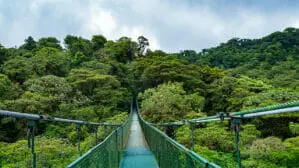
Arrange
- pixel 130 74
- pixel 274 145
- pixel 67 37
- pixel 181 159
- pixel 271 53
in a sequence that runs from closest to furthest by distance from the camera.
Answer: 1. pixel 181 159
2. pixel 274 145
3. pixel 130 74
4. pixel 271 53
5. pixel 67 37

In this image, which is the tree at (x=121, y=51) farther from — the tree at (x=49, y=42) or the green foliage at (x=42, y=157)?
the green foliage at (x=42, y=157)

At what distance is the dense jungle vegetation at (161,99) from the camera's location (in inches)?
250

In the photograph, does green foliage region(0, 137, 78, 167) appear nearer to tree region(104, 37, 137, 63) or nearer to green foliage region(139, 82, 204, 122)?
green foliage region(139, 82, 204, 122)

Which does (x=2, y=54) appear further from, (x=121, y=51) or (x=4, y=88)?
(x=121, y=51)

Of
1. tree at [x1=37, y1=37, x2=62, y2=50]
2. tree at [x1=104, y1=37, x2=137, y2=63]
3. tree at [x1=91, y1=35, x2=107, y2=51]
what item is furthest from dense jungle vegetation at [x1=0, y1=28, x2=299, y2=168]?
tree at [x1=91, y1=35, x2=107, y2=51]

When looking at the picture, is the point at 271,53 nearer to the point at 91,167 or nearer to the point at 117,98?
the point at 117,98

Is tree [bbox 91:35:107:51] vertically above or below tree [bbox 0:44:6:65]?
above

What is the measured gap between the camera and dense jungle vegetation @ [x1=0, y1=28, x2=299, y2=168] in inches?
250

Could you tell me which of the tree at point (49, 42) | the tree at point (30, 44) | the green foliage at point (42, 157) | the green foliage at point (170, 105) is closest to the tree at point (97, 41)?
the tree at point (49, 42)

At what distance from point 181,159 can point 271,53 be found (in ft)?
102

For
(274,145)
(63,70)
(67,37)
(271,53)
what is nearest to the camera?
(274,145)

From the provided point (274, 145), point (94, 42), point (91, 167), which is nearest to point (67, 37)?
point (94, 42)

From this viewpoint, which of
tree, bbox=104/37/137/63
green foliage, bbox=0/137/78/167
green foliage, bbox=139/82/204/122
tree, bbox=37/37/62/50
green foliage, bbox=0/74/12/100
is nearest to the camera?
green foliage, bbox=0/137/78/167

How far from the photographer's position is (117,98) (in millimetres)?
19656
